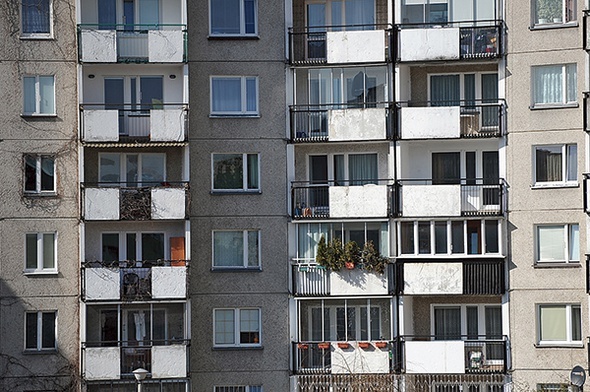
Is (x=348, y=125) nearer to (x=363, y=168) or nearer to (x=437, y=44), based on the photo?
(x=363, y=168)

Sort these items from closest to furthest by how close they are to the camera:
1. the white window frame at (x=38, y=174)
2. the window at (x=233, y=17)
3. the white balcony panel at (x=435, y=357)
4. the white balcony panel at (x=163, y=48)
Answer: the white balcony panel at (x=435, y=357), the white balcony panel at (x=163, y=48), the white window frame at (x=38, y=174), the window at (x=233, y=17)

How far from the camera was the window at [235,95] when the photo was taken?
40.8 m

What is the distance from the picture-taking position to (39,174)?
131 feet

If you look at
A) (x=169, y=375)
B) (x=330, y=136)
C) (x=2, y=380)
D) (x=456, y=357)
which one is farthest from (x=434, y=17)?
(x=2, y=380)

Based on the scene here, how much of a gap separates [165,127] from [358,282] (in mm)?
8102

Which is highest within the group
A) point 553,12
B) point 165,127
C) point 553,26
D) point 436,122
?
point 553,12

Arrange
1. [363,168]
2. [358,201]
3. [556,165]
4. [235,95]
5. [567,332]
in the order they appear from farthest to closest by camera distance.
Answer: [363,168]
[235,95]
[358,201]
[556,165]
[567,332]

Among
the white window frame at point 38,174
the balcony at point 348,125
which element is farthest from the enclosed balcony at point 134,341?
the balcony at point 348,125

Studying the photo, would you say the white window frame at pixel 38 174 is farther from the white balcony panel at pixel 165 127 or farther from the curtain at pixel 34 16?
the curtain at pixel 34 16

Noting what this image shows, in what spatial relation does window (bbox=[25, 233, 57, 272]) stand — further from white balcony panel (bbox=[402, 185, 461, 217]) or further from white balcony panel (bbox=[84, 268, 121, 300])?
white balcony panel (bbox=[402, 185, 461, 217])

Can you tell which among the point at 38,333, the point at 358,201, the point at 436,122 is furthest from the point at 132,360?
the point at 436,122

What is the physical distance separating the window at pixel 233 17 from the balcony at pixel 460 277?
9.91 metres

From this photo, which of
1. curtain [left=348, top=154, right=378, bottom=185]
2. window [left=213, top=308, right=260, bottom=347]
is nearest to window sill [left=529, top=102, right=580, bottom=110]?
curtain [left=348, top=154, right=378, bottom=185]

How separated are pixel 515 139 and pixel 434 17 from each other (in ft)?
16.3
